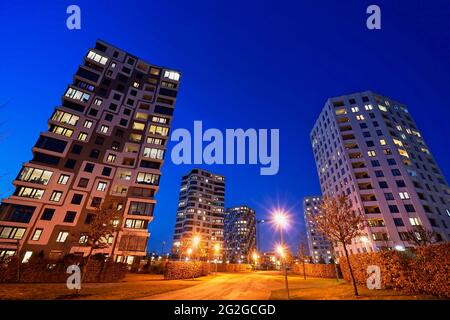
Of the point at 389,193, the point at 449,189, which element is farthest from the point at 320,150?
the point at 449,189

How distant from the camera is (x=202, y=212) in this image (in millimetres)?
118125

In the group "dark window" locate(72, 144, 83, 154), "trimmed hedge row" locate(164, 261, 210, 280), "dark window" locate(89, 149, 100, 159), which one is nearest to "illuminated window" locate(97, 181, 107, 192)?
"dark window" locate(89, 149, 100, 159)

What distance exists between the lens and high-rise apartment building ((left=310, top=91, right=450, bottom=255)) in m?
51.9

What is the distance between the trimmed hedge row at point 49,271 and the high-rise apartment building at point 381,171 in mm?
52332

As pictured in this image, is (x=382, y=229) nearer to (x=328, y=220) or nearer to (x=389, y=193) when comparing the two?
(x=389, y=193)

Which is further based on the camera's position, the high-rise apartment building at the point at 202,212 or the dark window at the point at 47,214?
the high-rise apartment building at the point at 202,212

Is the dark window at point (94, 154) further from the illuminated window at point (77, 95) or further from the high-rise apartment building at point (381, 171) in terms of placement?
the high-rise apartment building at point (381, 171)

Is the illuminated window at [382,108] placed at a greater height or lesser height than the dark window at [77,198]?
greater

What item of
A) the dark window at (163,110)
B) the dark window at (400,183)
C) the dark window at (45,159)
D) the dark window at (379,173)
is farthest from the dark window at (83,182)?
the dark window at (400,183)

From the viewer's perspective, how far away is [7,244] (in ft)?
107

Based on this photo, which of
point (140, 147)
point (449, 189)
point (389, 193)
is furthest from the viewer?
point (449, 189)

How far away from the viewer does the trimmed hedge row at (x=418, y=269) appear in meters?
10.9
